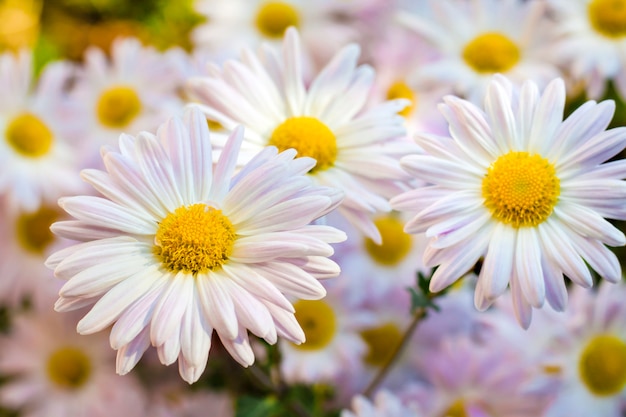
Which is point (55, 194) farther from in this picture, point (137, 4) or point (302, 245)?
point (137, 4)

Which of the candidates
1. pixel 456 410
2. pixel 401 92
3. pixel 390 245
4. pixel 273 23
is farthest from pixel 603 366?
pixel 273 23

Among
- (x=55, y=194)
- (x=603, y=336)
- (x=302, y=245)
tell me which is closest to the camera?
(x=302, y=245)

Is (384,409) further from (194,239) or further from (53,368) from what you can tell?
(53,368)

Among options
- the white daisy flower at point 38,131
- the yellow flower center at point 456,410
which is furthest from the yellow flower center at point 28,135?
the yellow flower center at point 456,410

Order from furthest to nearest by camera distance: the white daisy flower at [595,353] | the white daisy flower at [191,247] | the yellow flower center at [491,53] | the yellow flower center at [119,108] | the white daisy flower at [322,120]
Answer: the yellow flower center at [119,108]
the yellow flower center at [491,53]
the white daisy flower at [595,353]
the white daisy flower at [322,120]
the white daisy flower at [191,247]

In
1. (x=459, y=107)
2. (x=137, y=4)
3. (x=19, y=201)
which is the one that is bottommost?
(x=19, y=201)

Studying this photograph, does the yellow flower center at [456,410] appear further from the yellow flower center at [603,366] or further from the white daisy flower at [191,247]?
the white daisy flower at [191,247]

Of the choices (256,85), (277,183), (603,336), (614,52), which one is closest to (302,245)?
(277,183)
